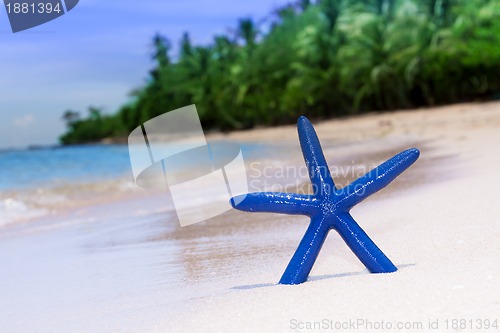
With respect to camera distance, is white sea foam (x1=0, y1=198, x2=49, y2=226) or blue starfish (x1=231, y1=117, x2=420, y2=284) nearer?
blue starfish (x1=231, y1=117, x2=420, y2=284)

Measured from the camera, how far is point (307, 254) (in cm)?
316

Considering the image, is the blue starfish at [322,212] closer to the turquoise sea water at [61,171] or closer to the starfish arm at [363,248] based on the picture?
the starfish arm at [363,248]

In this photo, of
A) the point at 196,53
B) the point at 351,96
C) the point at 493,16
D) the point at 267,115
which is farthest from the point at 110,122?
the point at 493,16

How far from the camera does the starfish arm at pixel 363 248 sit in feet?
10.3

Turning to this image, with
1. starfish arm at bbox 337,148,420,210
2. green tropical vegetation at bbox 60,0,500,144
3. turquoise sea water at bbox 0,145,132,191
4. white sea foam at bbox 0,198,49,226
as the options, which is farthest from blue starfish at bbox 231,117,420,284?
green tropical vegetation at bbox 60,0,500,144

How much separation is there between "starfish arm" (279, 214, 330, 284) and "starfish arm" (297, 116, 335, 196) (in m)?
0.15

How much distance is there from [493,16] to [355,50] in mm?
7797

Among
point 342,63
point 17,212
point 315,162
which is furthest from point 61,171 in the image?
point 342,63

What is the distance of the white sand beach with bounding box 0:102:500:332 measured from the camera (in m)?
2.67

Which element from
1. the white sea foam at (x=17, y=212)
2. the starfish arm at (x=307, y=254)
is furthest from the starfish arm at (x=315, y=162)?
the white sea foam at (x=17, y=212)

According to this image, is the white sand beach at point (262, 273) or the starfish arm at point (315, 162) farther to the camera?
the starfish arm at point (315, 162)

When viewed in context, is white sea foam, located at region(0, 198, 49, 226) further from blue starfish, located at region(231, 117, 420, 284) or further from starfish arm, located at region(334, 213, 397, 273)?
starfish arm, located at region(334, 213, 397, 273)

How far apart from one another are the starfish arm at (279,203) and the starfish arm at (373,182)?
15cm

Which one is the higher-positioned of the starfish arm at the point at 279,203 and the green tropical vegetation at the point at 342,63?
the starfish arm at the point at 279,203
